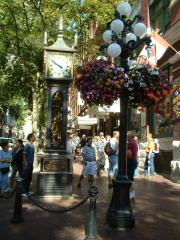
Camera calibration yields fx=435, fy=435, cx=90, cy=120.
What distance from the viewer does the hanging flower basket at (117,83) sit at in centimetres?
831

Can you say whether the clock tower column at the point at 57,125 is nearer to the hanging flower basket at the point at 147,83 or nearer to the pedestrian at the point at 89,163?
the pedestrian at the point at 89,163

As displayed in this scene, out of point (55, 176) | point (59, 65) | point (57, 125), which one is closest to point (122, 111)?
point (55, 176)

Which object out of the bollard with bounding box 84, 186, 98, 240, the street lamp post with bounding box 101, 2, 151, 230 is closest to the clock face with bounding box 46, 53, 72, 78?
the street lamp post with bounding box 101, 2, 151, 230

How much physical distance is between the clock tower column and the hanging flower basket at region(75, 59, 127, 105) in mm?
4042

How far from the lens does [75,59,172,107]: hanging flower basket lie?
8.31 m

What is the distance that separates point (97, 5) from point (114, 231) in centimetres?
1693

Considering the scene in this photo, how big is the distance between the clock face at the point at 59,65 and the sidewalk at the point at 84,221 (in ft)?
11.7

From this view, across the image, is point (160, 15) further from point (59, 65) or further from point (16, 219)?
point (16, 219)

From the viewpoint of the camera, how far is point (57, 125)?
12.9 metres

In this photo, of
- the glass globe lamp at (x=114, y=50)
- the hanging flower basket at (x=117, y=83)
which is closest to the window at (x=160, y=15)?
the glass globe lamp at (x=114, y=50)

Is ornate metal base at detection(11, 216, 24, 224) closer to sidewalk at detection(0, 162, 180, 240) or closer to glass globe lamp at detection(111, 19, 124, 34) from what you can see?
sidewalk at detection(0, 162, 180, 240)

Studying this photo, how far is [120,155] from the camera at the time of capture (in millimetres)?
8484

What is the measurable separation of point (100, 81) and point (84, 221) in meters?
2.84

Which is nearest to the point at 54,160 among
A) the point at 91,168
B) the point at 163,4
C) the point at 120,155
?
the point at 91,168
